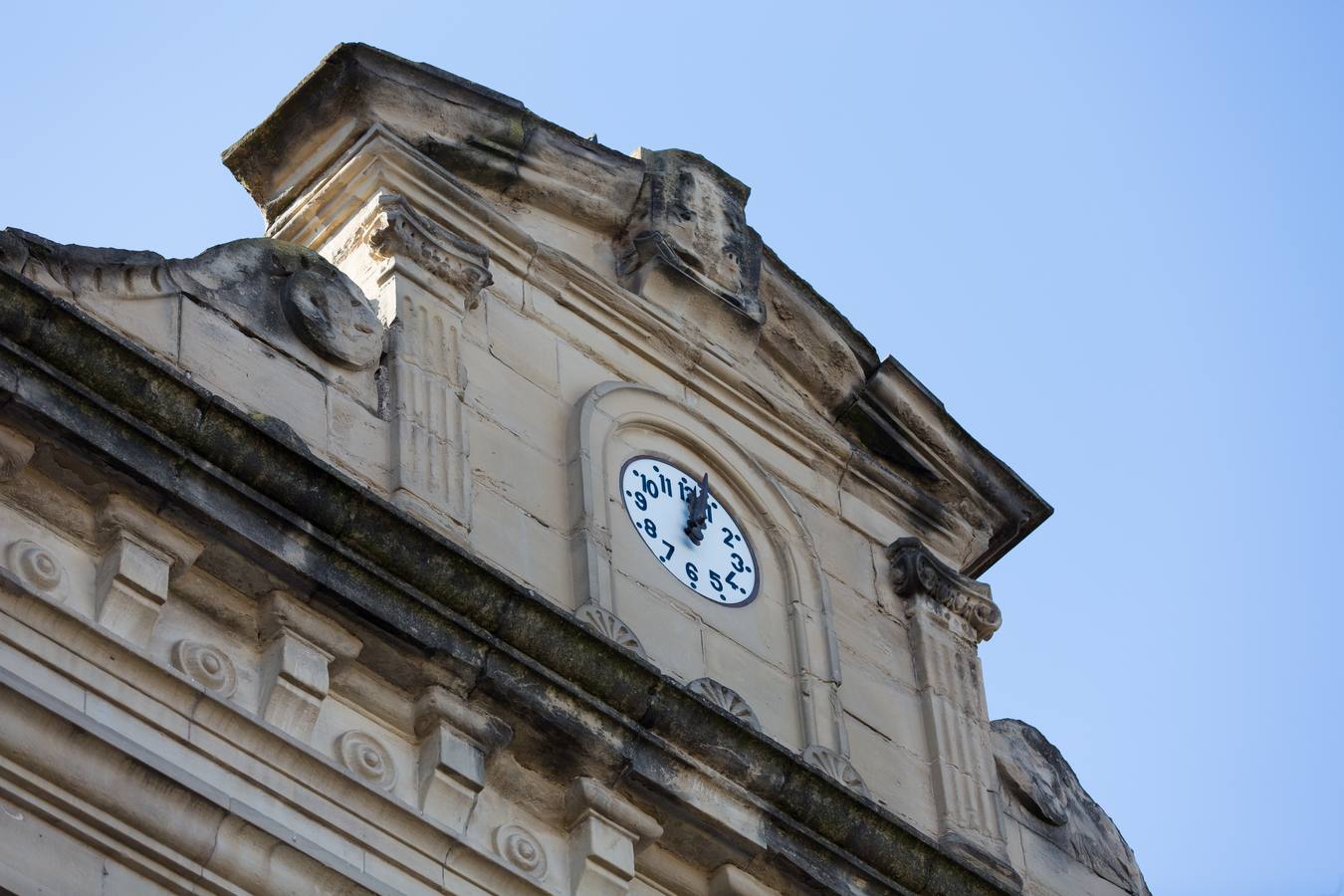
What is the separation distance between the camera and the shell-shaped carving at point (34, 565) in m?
11.4

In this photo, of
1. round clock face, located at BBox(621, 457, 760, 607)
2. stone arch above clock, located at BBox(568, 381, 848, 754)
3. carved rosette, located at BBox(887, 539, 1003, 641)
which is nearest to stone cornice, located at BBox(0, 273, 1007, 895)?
stone arch above clock, located at BBox(568, 381, 848, 754)

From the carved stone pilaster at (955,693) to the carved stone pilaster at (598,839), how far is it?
7.10ft

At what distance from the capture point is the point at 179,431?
12.0 metres

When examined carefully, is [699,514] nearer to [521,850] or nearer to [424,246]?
[424,246]

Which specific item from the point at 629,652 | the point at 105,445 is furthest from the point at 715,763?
the point at 105,445

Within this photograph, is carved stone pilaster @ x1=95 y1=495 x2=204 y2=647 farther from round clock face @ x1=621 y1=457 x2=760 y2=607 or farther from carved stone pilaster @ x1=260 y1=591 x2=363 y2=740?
round clock face @ x1=621 y1=457 x2=760 y2=607

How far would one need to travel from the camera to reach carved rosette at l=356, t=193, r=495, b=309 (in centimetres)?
1422

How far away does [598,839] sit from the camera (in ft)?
41.3

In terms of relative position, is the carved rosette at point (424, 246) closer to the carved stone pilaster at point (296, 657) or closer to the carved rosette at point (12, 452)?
the carved stone pilaster at point (296, 657)

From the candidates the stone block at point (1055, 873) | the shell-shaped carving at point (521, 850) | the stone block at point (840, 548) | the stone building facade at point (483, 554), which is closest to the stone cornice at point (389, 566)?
the stone building facade at point (483, 554)

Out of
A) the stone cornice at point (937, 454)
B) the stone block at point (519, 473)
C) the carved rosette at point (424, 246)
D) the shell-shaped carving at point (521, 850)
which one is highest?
the stone cornice at point (937, 454)

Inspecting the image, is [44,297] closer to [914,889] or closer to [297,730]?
[297,730]

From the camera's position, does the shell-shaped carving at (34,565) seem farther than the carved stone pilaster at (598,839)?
No

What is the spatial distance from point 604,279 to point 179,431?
3.62 meters
